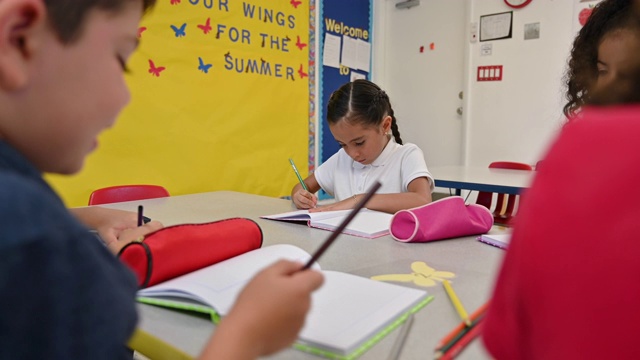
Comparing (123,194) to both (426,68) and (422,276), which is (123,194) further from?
(426,68)

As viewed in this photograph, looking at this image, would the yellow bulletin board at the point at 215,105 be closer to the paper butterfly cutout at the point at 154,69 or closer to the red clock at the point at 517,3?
the paper butterfly cutout at the point at 154,69

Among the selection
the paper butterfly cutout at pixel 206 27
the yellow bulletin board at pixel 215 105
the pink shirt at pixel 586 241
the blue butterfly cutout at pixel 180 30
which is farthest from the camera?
the paper butterfly cutout at pixel 206 27

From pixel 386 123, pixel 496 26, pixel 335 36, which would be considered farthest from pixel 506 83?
pixel 386 123

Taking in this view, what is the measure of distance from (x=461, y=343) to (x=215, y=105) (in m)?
2.11

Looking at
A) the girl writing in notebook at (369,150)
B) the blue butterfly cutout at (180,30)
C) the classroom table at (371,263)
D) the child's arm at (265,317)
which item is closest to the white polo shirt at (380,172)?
the girl writing in notebook at (369,150)

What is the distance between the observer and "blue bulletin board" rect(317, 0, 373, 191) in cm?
299

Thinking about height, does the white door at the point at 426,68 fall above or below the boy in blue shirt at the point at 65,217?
above

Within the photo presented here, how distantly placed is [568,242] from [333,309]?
0.36m

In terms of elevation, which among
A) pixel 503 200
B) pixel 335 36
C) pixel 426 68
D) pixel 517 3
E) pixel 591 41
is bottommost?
pixel 503 200

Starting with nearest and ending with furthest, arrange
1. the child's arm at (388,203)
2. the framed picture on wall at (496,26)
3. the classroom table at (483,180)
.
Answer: the child's arm at (388,203), the classroom table at (483,180), the framed picture on wall at (496,26)

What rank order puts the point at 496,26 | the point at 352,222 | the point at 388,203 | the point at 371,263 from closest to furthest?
the point at 371,263 < the point at 352,222 < the point at 388,203 < the point at 496,26

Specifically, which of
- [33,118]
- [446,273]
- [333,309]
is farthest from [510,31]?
[33,118]

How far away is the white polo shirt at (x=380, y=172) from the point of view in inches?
65.3

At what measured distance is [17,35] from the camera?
12.6 inches
